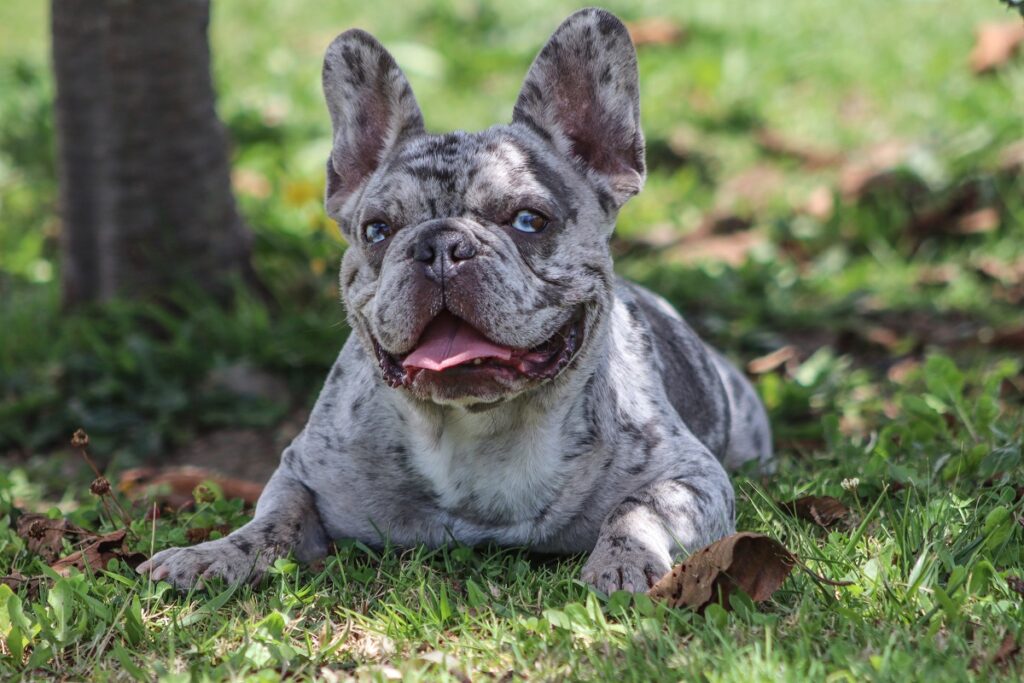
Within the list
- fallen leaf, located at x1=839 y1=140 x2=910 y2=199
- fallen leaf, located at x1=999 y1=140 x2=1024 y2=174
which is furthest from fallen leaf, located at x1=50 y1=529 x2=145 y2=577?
fallen leaf, located at x1=999 y1=140 x2=1024 y2=174

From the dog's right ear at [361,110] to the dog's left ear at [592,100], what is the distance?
450 mm

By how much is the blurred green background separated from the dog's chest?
207cm

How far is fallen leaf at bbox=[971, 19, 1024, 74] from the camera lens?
32.6 ft

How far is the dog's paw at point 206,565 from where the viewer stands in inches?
159

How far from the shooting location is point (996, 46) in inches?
393

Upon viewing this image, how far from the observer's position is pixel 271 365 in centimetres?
711

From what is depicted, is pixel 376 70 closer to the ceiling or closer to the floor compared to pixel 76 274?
closer to the ceiling

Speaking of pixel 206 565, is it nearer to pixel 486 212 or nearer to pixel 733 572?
pixel 486 212

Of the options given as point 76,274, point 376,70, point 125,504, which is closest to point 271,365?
point 76,274

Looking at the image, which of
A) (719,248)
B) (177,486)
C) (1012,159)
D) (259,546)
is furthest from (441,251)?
(1012,159)

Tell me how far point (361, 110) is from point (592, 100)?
880mm

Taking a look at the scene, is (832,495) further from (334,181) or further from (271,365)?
(271,365)

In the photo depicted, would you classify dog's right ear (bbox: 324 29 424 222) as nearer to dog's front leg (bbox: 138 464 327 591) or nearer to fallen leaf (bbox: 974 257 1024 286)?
dog's front leg (bbox: 138 464 327 591)

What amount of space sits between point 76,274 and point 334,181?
10.4 ft
